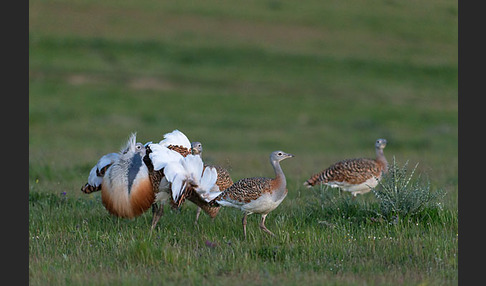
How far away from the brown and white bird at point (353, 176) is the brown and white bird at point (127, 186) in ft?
10.5

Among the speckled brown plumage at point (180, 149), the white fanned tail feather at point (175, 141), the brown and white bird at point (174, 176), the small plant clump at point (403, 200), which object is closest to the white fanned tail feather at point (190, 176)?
the brown and white bird at point (174, 176)

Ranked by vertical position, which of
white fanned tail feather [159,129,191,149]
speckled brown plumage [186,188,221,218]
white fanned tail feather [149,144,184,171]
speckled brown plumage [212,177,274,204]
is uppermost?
white fanned tail feather [159,129,191,149]

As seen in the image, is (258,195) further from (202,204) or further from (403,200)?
(403,200)

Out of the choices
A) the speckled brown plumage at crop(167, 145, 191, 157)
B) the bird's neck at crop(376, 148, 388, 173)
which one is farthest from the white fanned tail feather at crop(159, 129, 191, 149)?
the bird's neck at crop(376, 148, 388, 173)

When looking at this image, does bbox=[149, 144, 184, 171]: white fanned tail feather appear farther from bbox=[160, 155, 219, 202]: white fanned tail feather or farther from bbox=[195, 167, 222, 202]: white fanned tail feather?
bbox=[195, 167, 222, 202]: white fanned tail feather

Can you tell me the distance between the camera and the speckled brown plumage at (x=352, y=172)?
30.3 feet

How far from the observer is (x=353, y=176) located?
364 inches

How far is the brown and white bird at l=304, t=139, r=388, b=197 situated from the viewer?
9242 mm

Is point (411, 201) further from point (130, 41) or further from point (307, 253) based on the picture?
point (130, 41)

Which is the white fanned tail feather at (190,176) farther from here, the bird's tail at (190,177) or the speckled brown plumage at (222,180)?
the speckled brown plumage at (222,180)

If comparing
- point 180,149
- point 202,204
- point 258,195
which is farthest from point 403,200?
point 180,149

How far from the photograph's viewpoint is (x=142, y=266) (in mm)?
5453

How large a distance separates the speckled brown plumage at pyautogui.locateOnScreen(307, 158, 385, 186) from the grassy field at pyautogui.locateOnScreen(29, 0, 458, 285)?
0.23m

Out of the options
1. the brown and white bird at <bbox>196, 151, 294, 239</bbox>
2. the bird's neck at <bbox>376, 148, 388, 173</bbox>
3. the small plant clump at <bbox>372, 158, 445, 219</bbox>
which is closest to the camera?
the brown and white bird at <bbox>196, 151, 294, 239</bbox>
